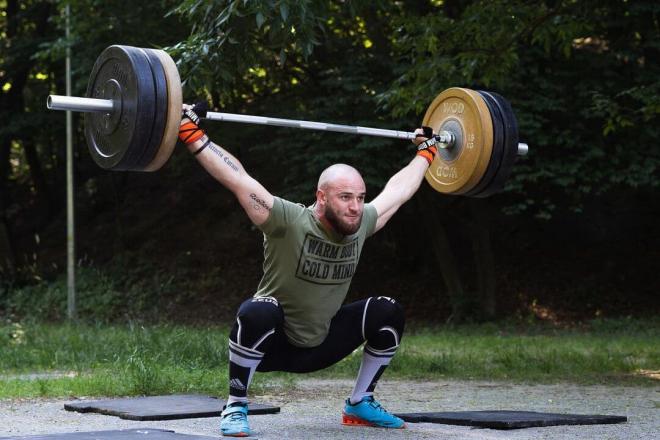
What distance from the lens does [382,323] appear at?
4652 mm

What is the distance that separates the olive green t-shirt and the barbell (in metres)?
0.56

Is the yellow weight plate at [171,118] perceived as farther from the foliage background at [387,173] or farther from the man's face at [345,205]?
the foliage background at [387,173]

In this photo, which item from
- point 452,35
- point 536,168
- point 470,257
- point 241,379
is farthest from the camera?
point 470,257

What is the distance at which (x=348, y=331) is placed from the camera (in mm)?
4602

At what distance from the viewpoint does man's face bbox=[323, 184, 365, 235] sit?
4363 mm

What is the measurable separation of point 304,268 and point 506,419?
1.24 metres

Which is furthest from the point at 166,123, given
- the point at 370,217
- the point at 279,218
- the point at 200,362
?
the point at 200,362

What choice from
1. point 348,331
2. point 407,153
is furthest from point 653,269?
point 348,331

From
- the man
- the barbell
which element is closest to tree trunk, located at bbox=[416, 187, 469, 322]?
the barbell

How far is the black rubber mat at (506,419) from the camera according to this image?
465 centimetres

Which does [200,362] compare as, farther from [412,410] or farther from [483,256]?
[483,256]

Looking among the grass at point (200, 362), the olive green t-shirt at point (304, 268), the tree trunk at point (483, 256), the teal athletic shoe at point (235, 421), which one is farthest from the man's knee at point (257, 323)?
the tree trunk at point (483, 256)

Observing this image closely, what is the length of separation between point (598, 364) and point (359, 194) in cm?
436

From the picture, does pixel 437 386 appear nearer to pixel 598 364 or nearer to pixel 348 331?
pixel 598 364
